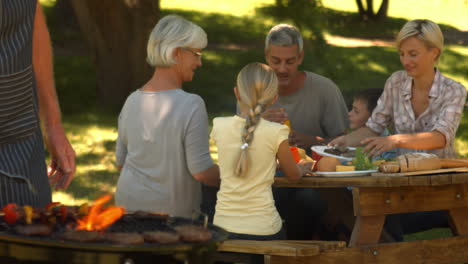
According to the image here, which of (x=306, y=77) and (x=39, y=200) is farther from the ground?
(x=306, y=77)

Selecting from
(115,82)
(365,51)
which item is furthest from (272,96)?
(365,51)

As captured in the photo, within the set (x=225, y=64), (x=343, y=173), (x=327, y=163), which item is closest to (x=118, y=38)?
(x=225, y=64)

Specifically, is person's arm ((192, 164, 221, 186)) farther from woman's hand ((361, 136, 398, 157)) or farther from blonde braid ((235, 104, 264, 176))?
woman's hand ((361, 136, 398, 157))

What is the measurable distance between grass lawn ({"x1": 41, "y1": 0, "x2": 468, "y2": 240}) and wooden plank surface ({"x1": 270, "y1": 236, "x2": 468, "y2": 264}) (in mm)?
1852

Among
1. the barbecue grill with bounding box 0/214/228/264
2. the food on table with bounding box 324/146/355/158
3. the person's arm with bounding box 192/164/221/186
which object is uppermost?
the food on table with bounding box 324/146/355/158

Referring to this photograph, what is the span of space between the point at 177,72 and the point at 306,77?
1502 mm

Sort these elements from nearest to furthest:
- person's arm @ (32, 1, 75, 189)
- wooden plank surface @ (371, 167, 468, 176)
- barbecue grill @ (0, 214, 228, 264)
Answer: barbecue grill @ (0, 214, 228, 264) < person's arm @ (32, 1, 75, 189) < wooden plank surface @ (371, 167, 468, 176)

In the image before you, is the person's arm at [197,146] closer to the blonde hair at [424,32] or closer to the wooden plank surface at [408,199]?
the wooden plank surface at [408,199]

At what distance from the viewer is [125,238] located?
278cm

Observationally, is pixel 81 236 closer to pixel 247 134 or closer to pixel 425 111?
pixel 247 134

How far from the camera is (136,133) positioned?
15.4ft

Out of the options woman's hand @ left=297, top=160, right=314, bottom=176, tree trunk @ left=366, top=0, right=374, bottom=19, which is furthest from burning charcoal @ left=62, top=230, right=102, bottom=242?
tree trunk @ left=366, top=0, right=374, bottom=19

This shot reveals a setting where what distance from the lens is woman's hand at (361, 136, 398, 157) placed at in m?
4.98

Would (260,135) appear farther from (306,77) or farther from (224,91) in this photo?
A: (224,91)
